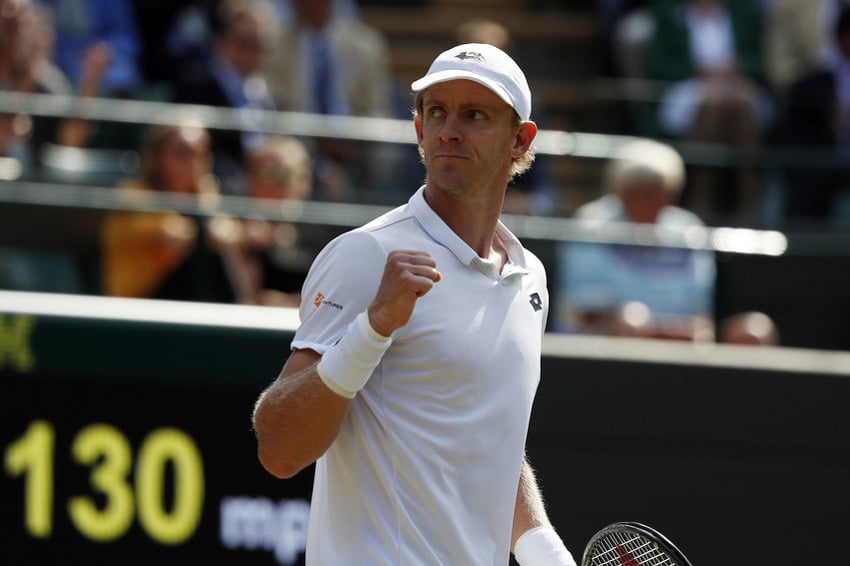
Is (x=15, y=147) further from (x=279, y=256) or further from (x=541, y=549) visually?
(x=541, y=549)

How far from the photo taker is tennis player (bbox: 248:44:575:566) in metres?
3.06

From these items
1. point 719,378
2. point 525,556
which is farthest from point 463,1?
point 525,556

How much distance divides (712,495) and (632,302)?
138cm

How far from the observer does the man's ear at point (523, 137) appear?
11.0 ft

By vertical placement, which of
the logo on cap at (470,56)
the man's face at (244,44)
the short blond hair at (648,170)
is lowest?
the logo on cap at (470,56)

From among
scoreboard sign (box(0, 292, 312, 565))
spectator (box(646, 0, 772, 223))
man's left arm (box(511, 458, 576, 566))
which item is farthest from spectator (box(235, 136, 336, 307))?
man's left arm (box(511, 458, 576, 566))

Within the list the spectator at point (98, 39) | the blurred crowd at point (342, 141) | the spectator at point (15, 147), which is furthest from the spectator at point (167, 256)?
the spectator at point (98, 39)

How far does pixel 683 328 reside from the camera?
6.76 meters

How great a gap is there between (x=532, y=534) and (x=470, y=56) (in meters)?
1.13

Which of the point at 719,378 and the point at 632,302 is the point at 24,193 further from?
the point at 719,378

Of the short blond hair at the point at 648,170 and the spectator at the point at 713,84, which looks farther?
the spectator at the point at 713,84

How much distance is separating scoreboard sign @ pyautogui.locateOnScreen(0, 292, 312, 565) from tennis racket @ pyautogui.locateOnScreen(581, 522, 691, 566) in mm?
2338

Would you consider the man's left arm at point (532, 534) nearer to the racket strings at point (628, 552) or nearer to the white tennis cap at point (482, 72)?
the racket strings at point (628, 552)

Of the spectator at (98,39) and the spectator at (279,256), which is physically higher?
the spectator at (98,39)
